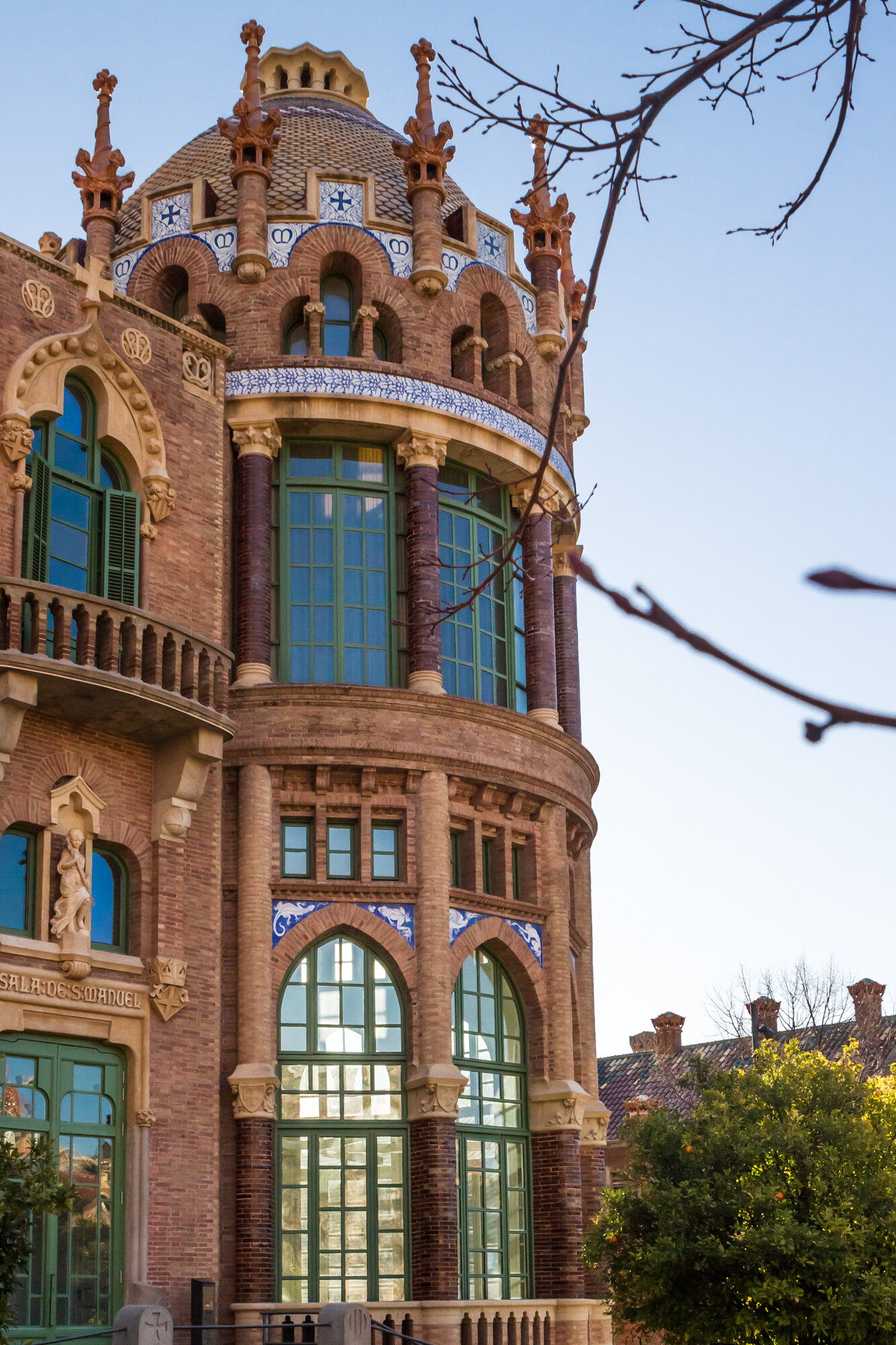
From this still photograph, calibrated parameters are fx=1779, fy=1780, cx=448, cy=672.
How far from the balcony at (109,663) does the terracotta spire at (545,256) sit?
31.0 ft

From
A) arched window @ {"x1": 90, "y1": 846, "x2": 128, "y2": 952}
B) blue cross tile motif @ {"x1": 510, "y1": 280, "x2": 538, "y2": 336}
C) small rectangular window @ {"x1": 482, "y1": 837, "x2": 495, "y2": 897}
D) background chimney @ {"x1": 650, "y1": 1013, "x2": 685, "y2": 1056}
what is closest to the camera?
arched window @ {"x1": 90, "y1": 846, "x2": 128, "y2": 952}

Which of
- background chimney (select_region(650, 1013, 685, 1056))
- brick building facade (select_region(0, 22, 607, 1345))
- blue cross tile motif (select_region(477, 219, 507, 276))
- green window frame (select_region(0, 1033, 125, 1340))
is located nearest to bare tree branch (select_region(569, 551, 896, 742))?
brick building facade (select_region(0, 22, 607, 1345))

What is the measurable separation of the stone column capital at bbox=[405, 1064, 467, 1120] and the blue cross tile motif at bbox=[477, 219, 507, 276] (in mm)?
12720

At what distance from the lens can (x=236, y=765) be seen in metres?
24.3

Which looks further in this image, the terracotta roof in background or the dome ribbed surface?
the terracotta roof in background

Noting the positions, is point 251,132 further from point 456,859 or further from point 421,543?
point 456,859

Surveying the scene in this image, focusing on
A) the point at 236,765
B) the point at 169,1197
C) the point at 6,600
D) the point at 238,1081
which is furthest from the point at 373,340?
the point at 169,1197

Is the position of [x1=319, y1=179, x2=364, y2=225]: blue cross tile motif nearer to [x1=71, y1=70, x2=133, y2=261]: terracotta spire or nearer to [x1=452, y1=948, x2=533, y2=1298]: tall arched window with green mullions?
[x1=71, y1=70, x2=133, y2=261]: terracotta spire

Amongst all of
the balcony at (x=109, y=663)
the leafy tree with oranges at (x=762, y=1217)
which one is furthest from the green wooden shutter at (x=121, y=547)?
the leafy tree with oranges at (x=762, y=1217)

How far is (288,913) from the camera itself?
78.1 feet

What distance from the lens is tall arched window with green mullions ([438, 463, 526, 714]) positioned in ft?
86.1

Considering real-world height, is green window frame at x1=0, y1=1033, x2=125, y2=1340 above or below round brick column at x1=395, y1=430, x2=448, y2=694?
below

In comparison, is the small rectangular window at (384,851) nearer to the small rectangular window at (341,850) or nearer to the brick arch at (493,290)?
the small rectangular window at (341,850)

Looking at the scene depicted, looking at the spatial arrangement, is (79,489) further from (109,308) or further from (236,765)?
(236,765)
